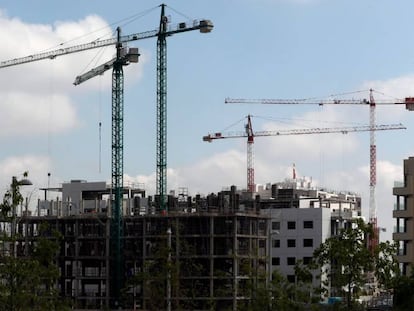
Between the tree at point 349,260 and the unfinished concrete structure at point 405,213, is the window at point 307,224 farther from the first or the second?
the tree at point 349,260

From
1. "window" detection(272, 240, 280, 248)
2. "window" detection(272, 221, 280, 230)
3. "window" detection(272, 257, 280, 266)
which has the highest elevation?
"window" detection(272, 221, 280, 230)

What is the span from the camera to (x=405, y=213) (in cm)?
10362

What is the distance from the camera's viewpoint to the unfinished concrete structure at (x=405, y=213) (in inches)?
4040

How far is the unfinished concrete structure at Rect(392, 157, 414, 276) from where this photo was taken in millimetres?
102625

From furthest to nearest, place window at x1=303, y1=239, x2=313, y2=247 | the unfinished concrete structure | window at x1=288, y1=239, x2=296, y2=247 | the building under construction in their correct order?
window at x1=288, y1=239, x2=296, y2=247, window at x1=303, y1=239, x2=313, y2=247, the building under construction, the unfinished concrete structure

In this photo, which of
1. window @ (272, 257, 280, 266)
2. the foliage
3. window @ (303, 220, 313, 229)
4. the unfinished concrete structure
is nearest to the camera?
the foliage

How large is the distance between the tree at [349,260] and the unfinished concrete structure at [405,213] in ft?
175

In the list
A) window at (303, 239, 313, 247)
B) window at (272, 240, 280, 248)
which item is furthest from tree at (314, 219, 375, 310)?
window at (272, 240, 280, 248)

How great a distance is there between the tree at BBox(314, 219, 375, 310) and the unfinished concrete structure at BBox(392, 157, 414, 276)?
175 feet

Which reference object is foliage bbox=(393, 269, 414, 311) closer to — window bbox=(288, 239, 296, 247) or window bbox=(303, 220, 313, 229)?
window bbox=(303, 220, 313, 229)

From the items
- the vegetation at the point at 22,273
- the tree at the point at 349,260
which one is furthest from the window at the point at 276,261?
the vegetation at the point at 22,273

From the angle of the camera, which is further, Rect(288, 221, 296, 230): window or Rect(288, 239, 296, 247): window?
Rect(288, 221, 296, 230): window

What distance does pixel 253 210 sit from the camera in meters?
124

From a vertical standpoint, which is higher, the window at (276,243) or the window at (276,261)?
the window at (276,243)
